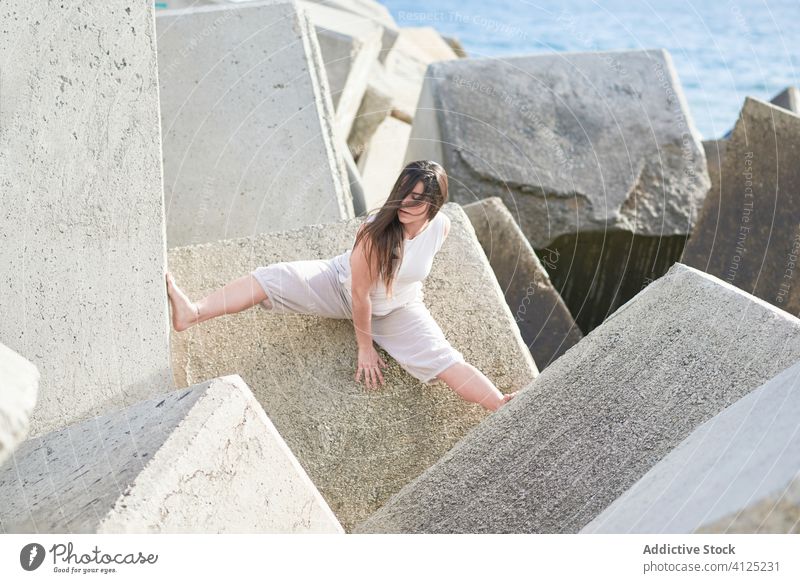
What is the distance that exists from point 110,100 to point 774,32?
14331 millimetres

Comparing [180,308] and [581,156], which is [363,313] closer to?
[180,308]

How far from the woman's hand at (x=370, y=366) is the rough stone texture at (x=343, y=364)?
1.0 inches

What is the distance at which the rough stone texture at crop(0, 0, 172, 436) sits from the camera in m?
2.57

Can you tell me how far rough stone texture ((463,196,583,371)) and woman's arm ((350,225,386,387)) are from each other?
2.83ft

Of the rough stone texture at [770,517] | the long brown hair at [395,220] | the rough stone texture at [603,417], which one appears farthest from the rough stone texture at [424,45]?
the rough stone texture at [770,517]

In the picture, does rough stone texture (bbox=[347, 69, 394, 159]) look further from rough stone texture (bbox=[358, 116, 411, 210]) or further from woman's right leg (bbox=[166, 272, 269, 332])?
woman's right leg (bbox=[166, 272, 269, 332])

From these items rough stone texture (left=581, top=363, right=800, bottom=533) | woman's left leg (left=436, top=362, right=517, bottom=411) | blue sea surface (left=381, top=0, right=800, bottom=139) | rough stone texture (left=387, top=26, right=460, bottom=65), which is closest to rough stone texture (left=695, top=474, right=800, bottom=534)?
rough stone texture (left=581, top=363, right=800, bottom=533)

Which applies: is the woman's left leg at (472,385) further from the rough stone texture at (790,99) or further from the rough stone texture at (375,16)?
the rough stone texture at (375,16)

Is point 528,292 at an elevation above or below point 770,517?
below

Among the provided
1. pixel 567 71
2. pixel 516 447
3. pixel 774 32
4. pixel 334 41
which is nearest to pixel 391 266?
pixel 516 447

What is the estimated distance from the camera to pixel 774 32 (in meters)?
14.8

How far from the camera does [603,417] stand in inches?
93.3

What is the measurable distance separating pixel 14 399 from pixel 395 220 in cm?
142

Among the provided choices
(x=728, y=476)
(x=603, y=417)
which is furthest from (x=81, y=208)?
(x=728, y=476)
